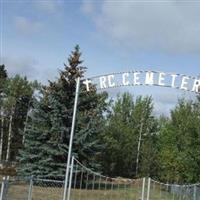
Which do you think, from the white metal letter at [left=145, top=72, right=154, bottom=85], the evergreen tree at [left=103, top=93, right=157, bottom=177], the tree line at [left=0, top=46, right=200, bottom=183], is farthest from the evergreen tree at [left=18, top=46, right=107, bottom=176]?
the white metal letter at [left=145, top=72, right=154, bottom=85]

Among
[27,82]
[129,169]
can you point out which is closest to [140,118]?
[129,169]

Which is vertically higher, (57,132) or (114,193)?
(57,132)

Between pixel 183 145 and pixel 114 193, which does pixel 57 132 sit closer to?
pixel 114 193

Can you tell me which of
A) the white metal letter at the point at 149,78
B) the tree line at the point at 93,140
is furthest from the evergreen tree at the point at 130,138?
the white metal letter at the point at 149,78

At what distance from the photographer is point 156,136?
203 feet

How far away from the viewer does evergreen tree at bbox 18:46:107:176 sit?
3142 cm

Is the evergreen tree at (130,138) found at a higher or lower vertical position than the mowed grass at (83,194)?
higher

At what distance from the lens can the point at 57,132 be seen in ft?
105

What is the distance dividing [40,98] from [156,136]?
30079 millimetres

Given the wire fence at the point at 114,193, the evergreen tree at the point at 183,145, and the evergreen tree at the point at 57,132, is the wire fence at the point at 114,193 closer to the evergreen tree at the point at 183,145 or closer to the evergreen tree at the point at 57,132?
the evergreen tree at the point at 57,132

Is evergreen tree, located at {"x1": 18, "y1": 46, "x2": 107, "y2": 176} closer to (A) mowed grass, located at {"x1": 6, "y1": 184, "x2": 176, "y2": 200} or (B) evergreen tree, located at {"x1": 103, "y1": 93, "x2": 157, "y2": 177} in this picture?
(A) mowed grass, located at {"x1": 6, "y1": 184, "x2": 176, "y2": 200}

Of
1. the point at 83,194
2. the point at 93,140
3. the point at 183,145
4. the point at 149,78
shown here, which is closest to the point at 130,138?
the point at 183,145

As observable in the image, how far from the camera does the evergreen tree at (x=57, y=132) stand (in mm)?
31422

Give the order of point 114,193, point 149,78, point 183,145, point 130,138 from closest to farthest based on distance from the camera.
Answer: point 149,78, point 114,193, point 183,145, point 130,138
